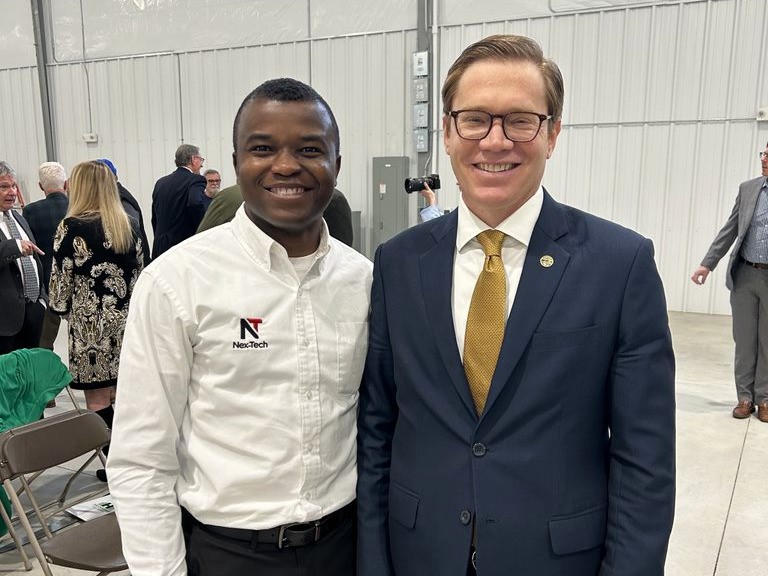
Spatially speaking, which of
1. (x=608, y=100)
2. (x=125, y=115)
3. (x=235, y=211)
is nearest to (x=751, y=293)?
(x=235, y=211)

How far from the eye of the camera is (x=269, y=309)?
1246 millimetres

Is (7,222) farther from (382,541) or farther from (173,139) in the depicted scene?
(173,139)

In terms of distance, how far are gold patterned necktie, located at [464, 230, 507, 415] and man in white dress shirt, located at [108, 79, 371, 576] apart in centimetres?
29

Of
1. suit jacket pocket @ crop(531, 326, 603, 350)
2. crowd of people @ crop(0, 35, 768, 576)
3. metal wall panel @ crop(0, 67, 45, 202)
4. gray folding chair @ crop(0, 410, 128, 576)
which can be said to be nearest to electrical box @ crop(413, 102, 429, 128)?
gray folding chair @ crop(0, 410, 128, 576)

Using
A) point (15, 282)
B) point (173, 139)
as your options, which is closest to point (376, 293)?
point (15, 282)

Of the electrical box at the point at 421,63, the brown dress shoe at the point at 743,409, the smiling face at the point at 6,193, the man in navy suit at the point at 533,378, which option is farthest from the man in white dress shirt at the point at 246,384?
the electrical box at the point at 421,63

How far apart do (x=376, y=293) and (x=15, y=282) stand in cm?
320

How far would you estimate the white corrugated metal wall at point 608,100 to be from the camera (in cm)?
712

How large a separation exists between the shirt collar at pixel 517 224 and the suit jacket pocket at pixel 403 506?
1.64ft

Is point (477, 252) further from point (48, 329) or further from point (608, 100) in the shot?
point (608, 100)

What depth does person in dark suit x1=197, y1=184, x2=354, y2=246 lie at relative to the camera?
300cm

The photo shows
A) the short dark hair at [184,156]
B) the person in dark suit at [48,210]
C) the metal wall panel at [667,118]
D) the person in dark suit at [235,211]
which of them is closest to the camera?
the person in dark suit at [235,211]

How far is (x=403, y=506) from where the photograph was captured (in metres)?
1.24

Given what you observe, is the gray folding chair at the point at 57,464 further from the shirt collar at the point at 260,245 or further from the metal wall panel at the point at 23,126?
the metal wall panel at the point at 23,126
